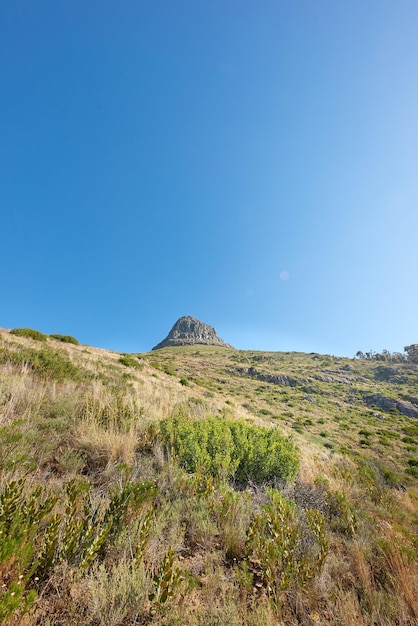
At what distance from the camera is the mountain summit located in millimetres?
120688

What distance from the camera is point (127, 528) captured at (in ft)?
7.70

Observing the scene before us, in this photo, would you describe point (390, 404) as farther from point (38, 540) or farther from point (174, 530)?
point (38, 540)

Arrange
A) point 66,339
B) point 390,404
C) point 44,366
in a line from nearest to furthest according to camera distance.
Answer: point 44,366
point 66,339
point 390,404

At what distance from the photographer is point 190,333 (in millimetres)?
133750

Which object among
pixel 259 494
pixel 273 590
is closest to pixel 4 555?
pixel 273 590

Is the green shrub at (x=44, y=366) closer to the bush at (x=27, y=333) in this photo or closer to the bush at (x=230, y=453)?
the bush at (x=230, y=453)

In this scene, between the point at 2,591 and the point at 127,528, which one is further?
the point at 127,528

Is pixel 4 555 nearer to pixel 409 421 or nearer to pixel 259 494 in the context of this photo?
pixel 259 494

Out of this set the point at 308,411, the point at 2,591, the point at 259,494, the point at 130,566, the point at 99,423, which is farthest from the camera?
the point at 308,411

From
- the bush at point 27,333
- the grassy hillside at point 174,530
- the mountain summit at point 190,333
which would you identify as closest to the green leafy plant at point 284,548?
the grassy hillside at point 174,530

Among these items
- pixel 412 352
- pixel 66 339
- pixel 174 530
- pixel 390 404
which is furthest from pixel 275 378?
pixel 412 352

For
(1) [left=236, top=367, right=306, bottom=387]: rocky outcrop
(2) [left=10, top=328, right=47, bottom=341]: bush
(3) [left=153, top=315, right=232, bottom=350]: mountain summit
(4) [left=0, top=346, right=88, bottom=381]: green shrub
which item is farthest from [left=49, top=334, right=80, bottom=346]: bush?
(3) [left=153, top=315, right=232, bottom=350]: mountain summit

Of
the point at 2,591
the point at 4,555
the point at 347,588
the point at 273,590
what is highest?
the point at 4,555

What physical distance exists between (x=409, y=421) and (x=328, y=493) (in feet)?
118
